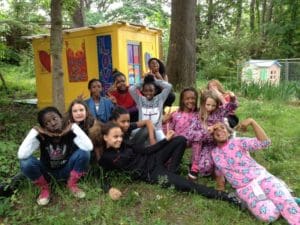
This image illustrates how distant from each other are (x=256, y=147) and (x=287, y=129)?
11.0ft

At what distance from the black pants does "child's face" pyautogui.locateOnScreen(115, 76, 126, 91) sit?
1502 millimetres

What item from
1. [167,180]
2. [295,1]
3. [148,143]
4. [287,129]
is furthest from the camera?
[295,1]

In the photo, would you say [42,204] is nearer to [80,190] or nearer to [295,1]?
[80,190]

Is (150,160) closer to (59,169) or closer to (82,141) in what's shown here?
(82,141)

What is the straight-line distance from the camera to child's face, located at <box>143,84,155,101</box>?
4.97 metres

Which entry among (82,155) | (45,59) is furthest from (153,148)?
(45,59)

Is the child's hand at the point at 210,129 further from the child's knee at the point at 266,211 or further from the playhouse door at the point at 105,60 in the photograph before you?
the playhouse door at the point at 105,60

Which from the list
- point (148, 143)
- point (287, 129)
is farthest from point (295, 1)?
point (148, 143)

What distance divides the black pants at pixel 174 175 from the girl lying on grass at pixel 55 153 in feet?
2.62

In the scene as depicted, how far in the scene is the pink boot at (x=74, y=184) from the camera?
12.5 ft

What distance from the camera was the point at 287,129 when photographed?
6.87m

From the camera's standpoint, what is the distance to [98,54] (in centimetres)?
796

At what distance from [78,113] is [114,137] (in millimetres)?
563

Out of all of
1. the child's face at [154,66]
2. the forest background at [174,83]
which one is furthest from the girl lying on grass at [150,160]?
the child's face at [154,66]
